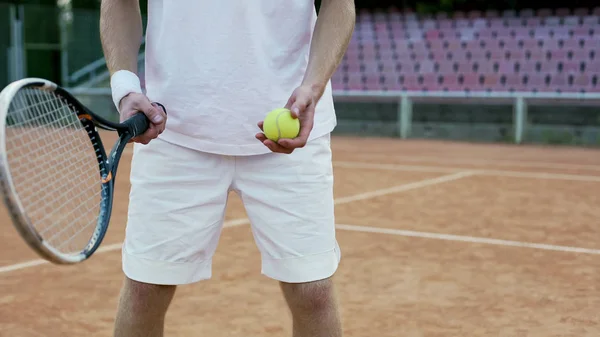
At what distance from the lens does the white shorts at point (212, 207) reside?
2.29 m

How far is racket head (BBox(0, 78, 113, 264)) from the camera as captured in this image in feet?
6.19

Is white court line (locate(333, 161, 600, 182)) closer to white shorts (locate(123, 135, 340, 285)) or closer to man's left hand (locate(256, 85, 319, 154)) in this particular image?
white shorts (locate(123, 135, 340, 285))

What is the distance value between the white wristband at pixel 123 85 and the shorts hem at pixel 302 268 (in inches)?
23.0

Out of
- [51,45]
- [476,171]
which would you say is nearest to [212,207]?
[476,171]

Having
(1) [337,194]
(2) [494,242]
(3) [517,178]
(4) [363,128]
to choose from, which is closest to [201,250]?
(2) [494,242]

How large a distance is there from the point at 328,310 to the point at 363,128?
14.0m

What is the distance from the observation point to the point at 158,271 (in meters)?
2.30

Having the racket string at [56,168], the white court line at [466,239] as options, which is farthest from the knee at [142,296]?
the white court line at [466,239]

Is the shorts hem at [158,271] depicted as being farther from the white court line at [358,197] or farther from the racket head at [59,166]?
the white court line at [358,197]

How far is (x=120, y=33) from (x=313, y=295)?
897 mm

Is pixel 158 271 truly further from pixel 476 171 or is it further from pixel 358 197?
pixel 476 171

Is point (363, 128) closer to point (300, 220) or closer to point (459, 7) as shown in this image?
point (459, 7)

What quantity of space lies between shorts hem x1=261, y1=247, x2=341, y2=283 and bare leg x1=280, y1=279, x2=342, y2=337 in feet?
0.07

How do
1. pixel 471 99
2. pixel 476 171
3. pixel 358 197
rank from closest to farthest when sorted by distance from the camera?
pixel 358 197 < pixel 476 171 < pixel 471 99
